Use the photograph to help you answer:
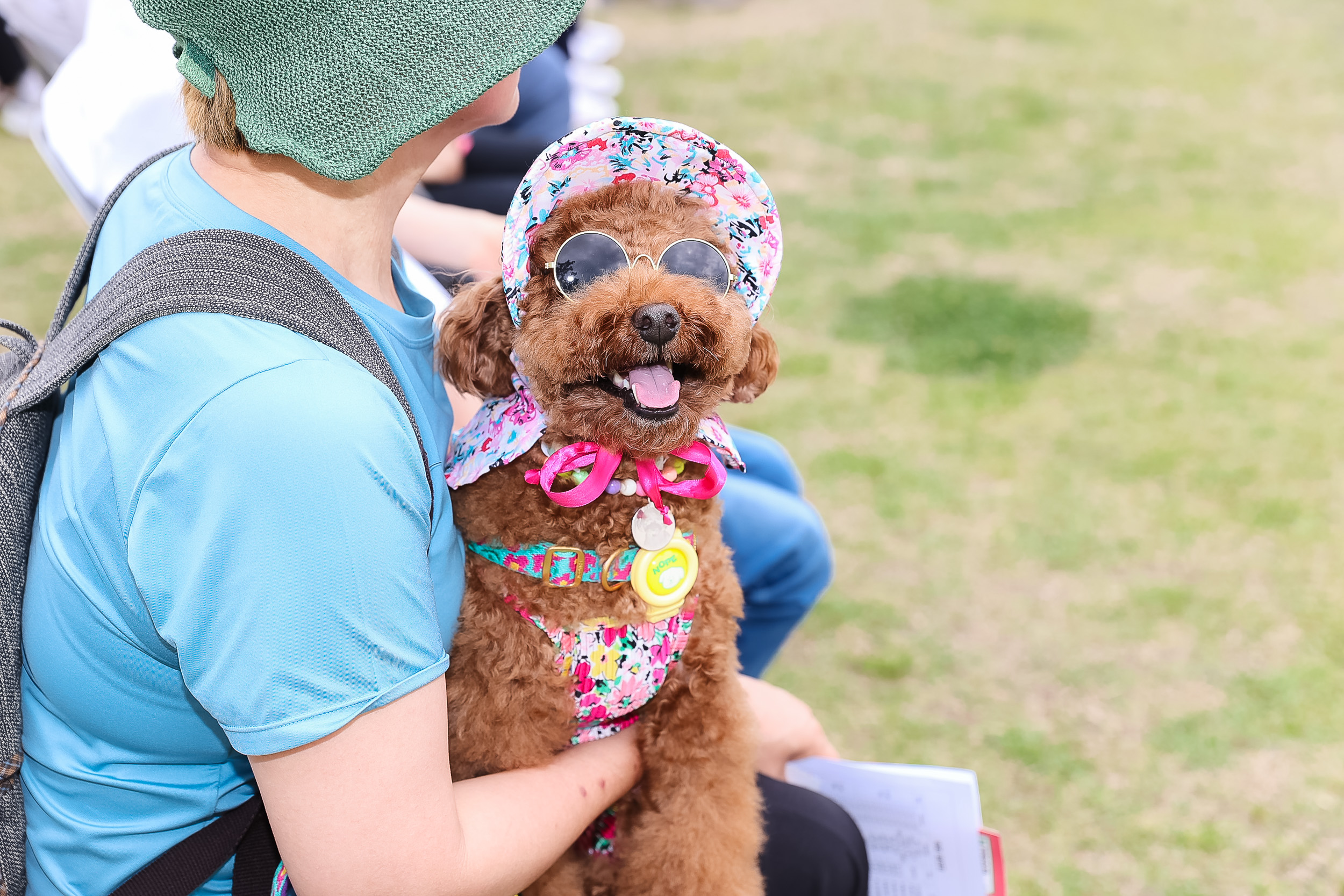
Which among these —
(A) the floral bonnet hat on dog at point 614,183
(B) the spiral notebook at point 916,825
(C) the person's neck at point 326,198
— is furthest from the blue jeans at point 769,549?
(C) the person's neck at point 326,198

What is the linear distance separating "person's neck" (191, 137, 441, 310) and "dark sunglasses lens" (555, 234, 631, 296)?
0.67ft

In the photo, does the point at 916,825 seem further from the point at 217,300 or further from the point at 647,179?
the point at 217,300

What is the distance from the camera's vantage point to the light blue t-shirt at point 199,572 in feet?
3.30

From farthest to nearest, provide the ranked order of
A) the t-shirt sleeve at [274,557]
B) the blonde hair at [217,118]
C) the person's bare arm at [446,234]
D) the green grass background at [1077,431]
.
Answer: the green grass background at [1077,431], the person's bare arm at [446,234], the blonde hair at [217,118], the t-shirt sleeve at [274,557]

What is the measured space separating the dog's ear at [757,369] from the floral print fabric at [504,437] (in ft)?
0.19

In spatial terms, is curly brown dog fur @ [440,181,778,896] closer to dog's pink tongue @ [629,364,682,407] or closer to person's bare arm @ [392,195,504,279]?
dog's pink tongue @ [629,364,682,407]

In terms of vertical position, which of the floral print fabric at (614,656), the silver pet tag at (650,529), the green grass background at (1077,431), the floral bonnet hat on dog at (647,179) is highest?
the floral bonnet hat on dog at (647,179)

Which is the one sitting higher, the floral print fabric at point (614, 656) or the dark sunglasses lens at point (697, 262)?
the dark sunglasses lens at point (697, 262)

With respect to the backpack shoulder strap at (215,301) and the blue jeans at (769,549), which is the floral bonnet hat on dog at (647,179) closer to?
the backpack shoulder strap at (215,301)

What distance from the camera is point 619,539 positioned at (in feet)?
4.82

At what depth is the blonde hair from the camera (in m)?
1.21

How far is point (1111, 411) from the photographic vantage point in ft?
14.6

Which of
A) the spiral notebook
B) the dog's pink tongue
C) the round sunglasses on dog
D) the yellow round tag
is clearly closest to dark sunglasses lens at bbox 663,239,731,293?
the round sunglasses on dog

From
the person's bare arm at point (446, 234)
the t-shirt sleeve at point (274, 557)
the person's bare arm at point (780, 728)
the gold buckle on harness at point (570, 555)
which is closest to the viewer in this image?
the t-shirt sleeve at point (274, 557)
